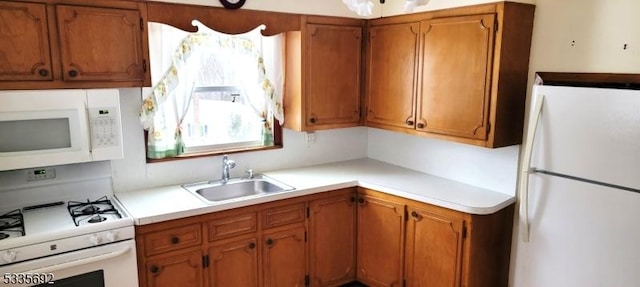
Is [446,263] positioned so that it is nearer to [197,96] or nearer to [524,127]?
[524,127]

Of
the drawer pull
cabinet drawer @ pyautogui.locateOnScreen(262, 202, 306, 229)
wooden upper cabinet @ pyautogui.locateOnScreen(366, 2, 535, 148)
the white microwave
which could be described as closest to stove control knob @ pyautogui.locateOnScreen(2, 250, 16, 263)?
the white microwave

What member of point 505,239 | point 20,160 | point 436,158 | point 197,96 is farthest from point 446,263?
point 20,160

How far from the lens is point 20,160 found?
224 centimetres

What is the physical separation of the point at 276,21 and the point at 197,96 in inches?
30.1

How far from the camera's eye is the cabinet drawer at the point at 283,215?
9.45ft

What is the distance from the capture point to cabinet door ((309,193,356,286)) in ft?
10.2

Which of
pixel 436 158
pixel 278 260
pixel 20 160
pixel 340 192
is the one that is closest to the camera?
pixel 20 160

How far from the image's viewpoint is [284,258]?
300 centimetres

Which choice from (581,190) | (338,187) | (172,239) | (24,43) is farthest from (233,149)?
(581,190)

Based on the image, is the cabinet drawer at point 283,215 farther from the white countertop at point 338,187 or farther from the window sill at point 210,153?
the window sill at point 210,153

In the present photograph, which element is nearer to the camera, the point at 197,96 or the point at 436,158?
the point at 197,96

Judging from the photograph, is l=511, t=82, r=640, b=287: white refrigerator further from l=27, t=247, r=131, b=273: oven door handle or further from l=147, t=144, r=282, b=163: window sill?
l=27, t=247, r=131, b=273: oven door handle

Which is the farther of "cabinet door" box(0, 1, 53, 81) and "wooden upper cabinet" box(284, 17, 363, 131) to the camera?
"wooden upper cabinet" box(284, 17, 363, 131)

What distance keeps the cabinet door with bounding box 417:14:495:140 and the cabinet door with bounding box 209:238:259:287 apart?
1.42 m
